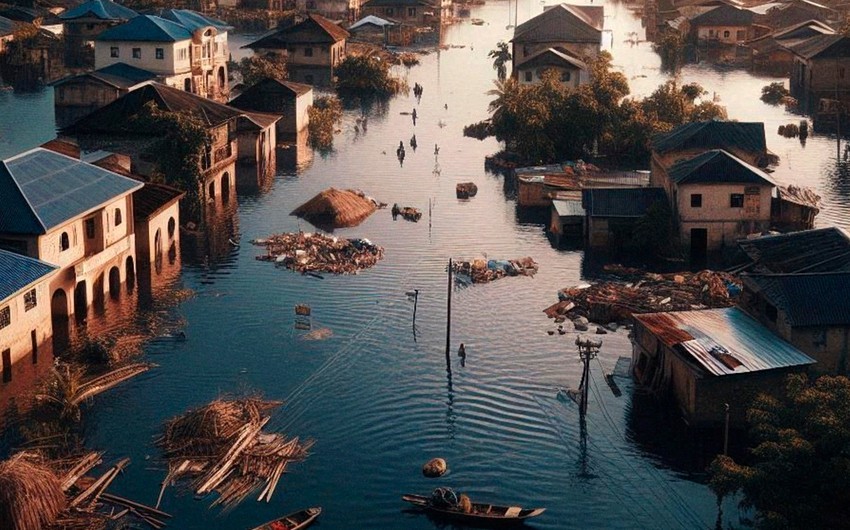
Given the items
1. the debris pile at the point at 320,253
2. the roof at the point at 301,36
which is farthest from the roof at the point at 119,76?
the debris pile at the point at 320,253

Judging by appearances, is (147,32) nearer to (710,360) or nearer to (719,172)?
(719,172)

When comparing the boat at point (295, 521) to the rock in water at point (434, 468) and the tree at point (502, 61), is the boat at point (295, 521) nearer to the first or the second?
the rock in water at point (434, 468)

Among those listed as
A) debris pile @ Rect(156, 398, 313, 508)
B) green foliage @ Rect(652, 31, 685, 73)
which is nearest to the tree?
green foliage @ Rect(652, 31, 685, 73)

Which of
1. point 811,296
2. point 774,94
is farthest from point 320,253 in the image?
point 774,94

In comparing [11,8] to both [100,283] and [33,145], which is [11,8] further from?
[100,283]

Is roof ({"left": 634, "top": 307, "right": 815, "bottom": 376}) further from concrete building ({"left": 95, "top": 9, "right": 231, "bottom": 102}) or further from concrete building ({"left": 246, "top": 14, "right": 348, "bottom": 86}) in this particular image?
concrete building ({"left": 246, "top": 14, "right": 348, "bottom": 86})
